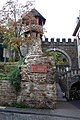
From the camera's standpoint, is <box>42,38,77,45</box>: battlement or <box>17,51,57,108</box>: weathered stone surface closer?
<box>17,51,57,108</box>: weathered stone surface

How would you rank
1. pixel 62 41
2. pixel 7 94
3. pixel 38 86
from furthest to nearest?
pixel 62 41
pixel 7 94
pixel 38 86

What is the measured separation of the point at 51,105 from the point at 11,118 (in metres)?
3.56

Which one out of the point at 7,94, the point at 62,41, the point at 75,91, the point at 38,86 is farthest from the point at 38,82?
the point at 62,41

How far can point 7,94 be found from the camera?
46.9 ft

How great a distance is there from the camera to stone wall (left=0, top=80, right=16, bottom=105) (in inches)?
560

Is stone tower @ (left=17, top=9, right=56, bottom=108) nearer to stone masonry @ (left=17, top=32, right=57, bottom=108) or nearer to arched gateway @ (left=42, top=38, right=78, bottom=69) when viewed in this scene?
stone masonry @ (left=17, top=32, right=57, bottom=108)

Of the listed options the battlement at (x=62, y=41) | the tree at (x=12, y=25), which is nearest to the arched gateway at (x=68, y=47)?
the battlement at (x=62, y=41)

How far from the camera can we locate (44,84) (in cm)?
1411

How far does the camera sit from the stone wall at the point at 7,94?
14223 millimetres

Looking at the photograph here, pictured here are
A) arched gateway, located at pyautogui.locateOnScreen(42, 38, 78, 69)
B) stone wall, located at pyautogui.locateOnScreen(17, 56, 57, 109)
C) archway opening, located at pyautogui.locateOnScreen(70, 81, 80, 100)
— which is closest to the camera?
stone wall, located at pyautogui.locateOnScreen(17, 56, 57, 109)

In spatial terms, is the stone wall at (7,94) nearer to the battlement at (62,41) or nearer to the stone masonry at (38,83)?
the stone masonry at (38,83)

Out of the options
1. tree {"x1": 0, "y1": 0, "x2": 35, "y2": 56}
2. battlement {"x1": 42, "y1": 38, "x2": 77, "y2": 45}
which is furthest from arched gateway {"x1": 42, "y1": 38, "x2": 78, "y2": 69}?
tree {"x1": 0, "y1": 0, "x2": 35, "y2": 56}

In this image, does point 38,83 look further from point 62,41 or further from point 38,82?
point 62,41

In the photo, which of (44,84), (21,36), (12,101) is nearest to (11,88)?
(12,101)
